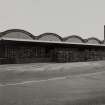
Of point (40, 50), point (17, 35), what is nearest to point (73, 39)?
point (17, 35)

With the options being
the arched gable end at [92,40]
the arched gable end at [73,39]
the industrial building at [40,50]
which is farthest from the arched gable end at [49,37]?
the arched gable end at [92,40]

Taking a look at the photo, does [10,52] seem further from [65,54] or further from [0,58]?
[65,54]

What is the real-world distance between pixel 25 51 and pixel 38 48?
A: 7.03 ft

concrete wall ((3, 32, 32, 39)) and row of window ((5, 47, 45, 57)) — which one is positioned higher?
concrete wall ((3, 32, 32, 39))

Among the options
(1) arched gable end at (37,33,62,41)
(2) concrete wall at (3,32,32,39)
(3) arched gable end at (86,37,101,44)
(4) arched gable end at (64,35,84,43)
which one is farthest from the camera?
(3) arched gable end at (86,37,101,44)

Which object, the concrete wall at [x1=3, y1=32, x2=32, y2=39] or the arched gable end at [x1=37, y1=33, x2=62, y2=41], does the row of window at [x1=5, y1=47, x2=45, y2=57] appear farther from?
the arched gable end at [x1=37, y1=33, x2=62, y2=41]

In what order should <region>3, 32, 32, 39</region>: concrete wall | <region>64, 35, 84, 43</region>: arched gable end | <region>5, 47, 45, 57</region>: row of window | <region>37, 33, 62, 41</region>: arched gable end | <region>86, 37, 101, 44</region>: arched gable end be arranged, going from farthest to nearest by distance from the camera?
<region>86, 37, 101, 44</region>: arched gable end < <region>64, 35, 84, 43</region>: arched gable end < <region>37, 33, 62, 41</region>: arched gable end < <region>3, 32, 32, 39</region>: concrete wall < <region>5, 47, 45, 57</region>: row of window

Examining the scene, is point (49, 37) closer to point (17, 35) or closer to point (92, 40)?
point (17, 35)

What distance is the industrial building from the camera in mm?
17266

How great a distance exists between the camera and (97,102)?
13.7 ft

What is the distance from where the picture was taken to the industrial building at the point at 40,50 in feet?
56.6

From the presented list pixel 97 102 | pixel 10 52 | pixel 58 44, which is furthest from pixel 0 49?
pixel 97 102

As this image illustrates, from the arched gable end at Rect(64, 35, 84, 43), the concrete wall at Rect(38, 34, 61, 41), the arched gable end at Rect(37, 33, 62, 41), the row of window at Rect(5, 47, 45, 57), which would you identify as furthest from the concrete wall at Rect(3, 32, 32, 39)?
the arched gable end at Rect(64, 35, 84, 43)

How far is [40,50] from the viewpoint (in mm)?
20312
